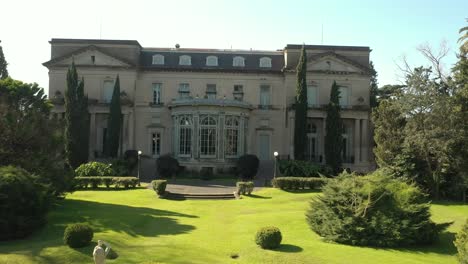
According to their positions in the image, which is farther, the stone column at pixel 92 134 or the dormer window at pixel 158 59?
the dormer window at pixel 158 59

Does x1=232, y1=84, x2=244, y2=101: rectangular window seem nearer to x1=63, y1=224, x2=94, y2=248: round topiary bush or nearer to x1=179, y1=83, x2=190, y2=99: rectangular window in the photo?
x1=179, y1=83, x2=190, y2=99: rectangular window

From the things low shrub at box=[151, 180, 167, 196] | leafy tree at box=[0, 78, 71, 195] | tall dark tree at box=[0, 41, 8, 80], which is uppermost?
tall dark tree at box=[0, 41, 8, 80]

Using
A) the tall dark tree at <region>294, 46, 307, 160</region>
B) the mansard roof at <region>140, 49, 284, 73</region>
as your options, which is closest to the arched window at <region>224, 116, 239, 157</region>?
the tall dark tree at <region>294, 46, 307, 160</region>

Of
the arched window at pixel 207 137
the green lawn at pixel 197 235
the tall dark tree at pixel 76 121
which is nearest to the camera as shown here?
the green lawn at pixel 197 235

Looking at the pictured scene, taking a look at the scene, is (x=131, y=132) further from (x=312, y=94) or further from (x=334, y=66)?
(x=334, y=66)

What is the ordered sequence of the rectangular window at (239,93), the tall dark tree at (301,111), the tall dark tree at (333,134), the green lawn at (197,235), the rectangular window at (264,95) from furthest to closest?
the rectangular window at (264,95) < the rectangular window at (239,93) < the tall dark tree at (301,111) < the tall dark tree at (333,134) < the green lawn at (197,235)

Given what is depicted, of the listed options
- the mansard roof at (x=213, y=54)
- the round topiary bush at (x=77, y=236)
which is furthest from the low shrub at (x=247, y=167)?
the round topiary bush at (x=77, y=236)

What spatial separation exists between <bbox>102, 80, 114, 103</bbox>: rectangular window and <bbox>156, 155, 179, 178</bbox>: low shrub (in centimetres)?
1157

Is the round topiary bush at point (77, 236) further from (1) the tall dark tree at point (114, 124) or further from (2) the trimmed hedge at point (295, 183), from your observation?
(1) the tall dark tree at point (114, 124)

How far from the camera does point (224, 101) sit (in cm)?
4509

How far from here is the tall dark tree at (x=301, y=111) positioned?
4509cm

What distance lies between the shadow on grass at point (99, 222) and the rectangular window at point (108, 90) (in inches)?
874

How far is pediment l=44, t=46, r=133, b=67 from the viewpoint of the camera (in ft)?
162

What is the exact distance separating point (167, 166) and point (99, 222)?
19.7 m
